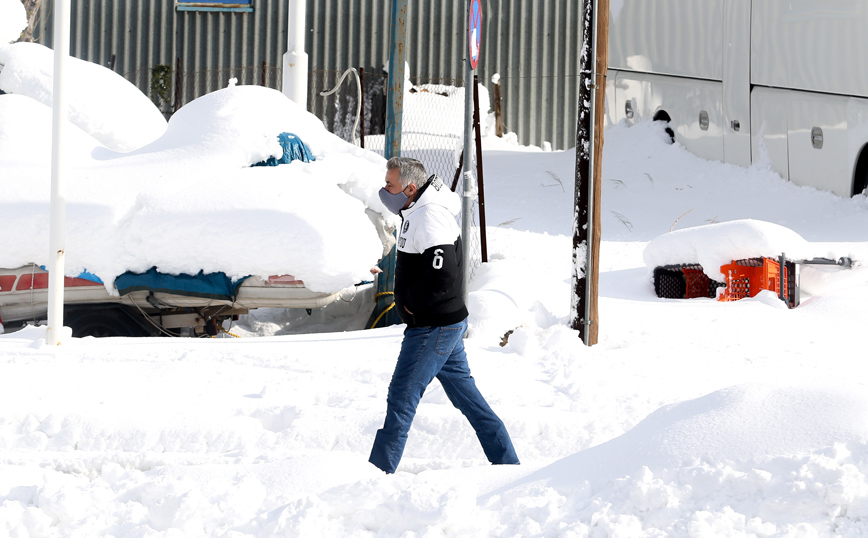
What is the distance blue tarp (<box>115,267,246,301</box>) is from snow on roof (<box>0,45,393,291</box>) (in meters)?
0.06

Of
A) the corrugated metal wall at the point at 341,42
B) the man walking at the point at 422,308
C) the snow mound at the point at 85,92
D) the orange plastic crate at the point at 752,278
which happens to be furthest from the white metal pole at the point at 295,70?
the man walking at the point at 422,308

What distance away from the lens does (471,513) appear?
8.81ft

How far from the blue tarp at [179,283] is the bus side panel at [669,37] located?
7946 mm

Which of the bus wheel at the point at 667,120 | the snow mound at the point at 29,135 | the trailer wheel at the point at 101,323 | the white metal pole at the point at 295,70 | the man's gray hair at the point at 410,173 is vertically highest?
the white metal pole at the point at 295,70

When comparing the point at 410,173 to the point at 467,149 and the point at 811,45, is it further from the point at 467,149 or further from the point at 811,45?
the point at 811,45

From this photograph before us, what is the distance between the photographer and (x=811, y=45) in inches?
381

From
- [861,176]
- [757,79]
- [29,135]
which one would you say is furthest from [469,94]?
[757,79]

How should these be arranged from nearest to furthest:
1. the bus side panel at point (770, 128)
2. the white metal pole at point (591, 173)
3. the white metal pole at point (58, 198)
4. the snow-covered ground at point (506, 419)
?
the snow-covered ground at point (506, 419), the white metal pole at point (58, 198), the white metal pole at point (591, 173), the bus side panel at point (770, 128)

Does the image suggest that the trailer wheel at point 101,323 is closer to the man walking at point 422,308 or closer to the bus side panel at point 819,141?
the man walking at point 422,308

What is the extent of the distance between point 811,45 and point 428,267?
787cm

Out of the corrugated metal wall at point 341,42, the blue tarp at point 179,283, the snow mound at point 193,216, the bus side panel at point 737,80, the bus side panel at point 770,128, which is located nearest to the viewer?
the snow mound at point 193,216

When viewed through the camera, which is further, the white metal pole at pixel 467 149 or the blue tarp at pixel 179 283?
the white metal pole at pixel 467 149

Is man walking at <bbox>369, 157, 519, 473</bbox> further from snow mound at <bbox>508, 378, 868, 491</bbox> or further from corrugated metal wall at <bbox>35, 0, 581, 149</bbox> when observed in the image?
corrugated metal wall at <bbox>35, 0, 581, 149</bbox>

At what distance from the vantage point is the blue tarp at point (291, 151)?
6328mm
